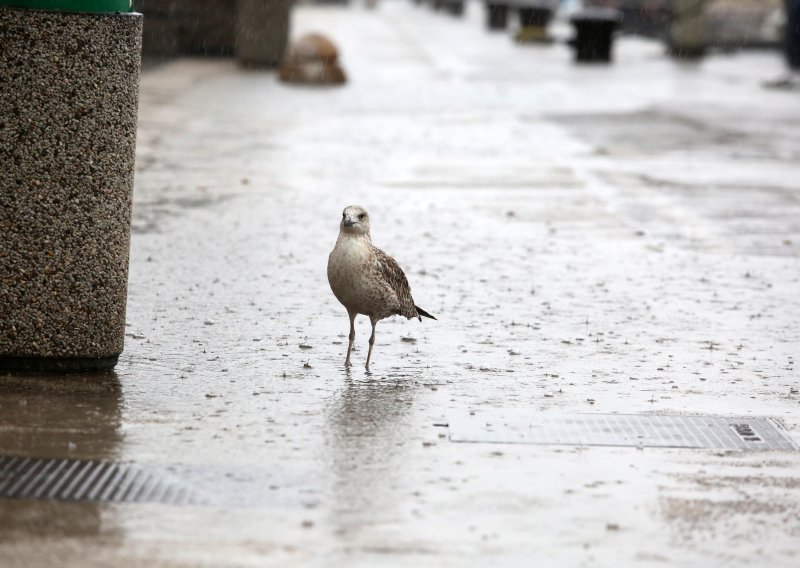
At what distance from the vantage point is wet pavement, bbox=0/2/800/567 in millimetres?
5305

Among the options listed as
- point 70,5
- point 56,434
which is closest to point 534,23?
point 70,5

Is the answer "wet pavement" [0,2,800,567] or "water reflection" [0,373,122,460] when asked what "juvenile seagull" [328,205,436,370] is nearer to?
"wet pavement" [0,2,800,567]

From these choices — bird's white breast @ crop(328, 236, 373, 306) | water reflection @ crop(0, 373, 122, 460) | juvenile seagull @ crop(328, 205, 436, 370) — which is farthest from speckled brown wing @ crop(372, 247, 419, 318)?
water reflection @ crop(0, 373, 122, 460)

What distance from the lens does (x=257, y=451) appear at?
6219 millimetres

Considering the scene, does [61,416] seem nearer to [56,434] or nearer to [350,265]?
[56,434]

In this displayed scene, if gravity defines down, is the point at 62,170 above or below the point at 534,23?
below

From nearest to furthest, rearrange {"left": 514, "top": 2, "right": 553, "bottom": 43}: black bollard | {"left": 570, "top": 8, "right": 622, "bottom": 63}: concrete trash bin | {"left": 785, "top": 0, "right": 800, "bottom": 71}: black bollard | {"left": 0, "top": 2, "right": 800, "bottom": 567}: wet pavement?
{"left": 0, "top": 2, "right": 800, "bottom": 567}: wet pavement, {"left": 785, "top": 0, "right": 800, "bottom": 71}: black bollard, {"left": 570, "top": 8, "right": 622, "bottom": 63}: concrete trash bin, {"left": 514, "top": 2, "right": 553, "bottom": 43}: black bollard

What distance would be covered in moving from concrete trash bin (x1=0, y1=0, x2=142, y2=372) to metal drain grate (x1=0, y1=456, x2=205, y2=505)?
125 cm

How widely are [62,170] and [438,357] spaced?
84.6 inches

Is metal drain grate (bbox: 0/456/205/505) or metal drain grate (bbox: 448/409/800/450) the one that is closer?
metal drain grate (bbox: 0/456/205/505)

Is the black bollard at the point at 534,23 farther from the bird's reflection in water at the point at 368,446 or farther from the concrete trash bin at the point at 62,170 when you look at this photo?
the concrete trash bin at the point at 62,170

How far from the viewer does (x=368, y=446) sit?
249 inches

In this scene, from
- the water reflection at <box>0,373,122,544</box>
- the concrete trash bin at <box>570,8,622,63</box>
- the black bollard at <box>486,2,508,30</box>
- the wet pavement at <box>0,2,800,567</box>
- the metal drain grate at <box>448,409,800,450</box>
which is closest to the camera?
the water reflection at <box>0,373,122,544</box>

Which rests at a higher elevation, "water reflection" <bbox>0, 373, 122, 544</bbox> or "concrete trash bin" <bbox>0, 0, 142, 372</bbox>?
"concrete trash bin" <bbox>0, 0, 142, 372</bbox>
